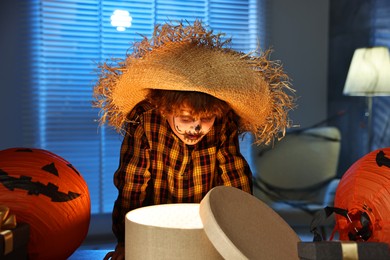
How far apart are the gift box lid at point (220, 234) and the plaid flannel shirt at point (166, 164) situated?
0.28 metres

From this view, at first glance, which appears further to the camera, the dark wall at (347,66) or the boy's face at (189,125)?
the dark wall at (347,66)

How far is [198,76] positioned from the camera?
1.12 metres

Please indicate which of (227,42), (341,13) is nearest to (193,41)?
(227,42)

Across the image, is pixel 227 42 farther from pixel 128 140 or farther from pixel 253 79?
pixel 128 140

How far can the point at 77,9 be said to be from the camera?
3633 mm

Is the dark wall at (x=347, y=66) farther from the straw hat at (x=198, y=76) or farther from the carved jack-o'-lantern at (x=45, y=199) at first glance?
the carved jack-o'-lantern at (x=45, y=199)

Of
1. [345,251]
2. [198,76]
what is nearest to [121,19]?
[198,76]

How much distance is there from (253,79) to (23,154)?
0.54 meters

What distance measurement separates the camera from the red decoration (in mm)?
1101

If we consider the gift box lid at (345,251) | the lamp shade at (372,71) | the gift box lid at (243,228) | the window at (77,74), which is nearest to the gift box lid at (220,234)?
the gift box lid at (243,228)

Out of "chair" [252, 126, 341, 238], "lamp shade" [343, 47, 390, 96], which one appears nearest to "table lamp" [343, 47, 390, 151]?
"lamp shade" [343, 47, 390, 96]

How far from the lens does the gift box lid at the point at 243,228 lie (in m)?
0.89

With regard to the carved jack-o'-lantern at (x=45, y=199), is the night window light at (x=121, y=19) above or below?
above

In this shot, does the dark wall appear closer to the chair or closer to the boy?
the chair
